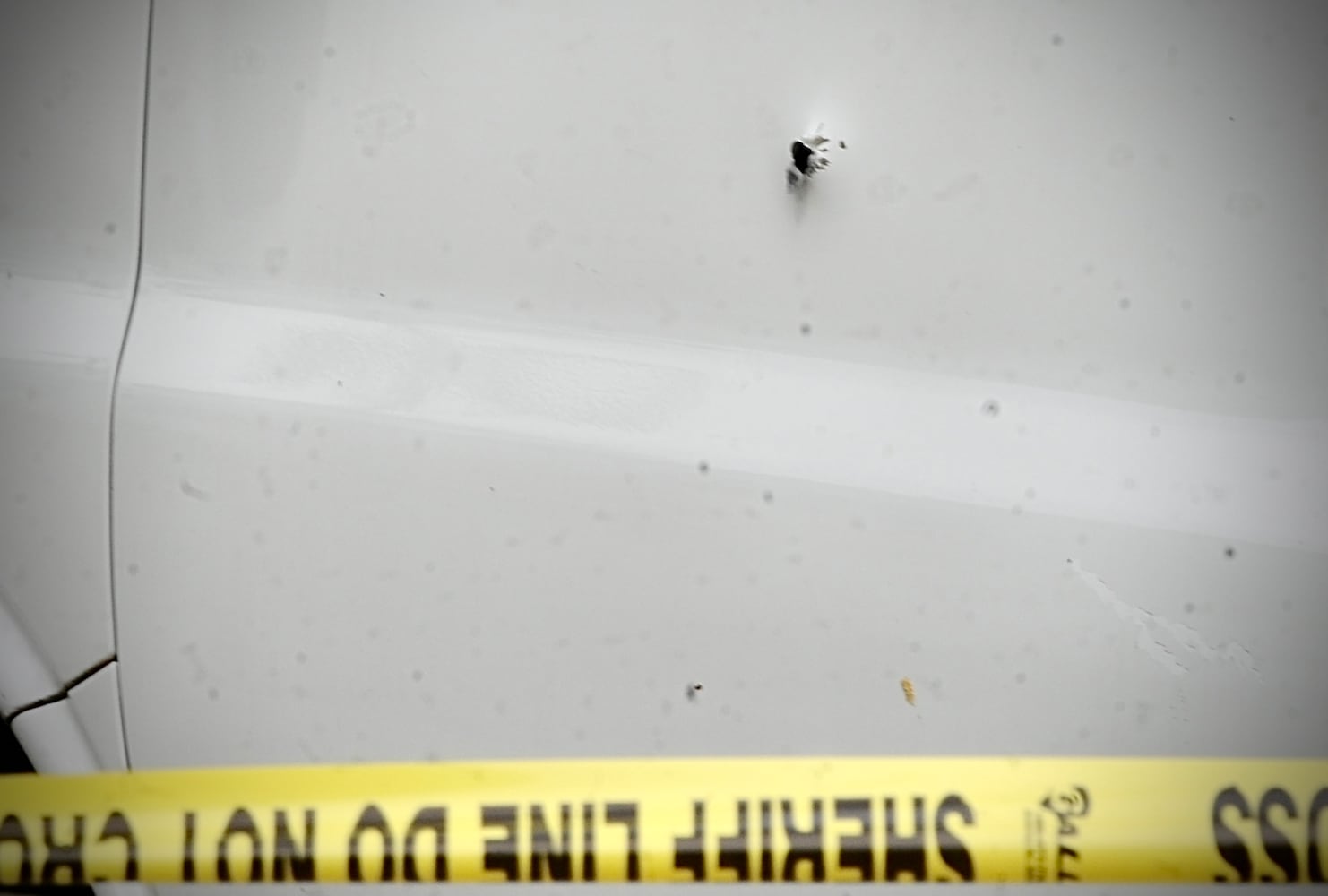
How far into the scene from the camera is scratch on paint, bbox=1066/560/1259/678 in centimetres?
104

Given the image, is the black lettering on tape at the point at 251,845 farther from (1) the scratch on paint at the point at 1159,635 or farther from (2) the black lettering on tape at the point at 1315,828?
(2) the black lettering on tape at the point at 1315,828

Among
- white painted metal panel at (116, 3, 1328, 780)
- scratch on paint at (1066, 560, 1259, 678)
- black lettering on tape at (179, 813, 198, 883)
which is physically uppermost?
white painted metal panel at (116, 3, 1328, 780)

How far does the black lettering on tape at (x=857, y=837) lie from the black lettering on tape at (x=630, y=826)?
241mm

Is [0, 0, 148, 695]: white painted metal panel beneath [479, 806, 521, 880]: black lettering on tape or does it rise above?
above

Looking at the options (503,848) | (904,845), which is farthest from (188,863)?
(904,845)

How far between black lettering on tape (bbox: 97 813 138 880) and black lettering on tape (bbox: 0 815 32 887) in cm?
8

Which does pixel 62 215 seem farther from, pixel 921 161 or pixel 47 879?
pixel 921 161

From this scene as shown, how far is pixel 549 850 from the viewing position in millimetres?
1074

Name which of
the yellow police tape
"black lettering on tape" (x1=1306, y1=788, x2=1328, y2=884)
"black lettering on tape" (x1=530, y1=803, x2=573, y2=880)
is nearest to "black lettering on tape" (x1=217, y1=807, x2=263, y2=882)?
the yellow police tape

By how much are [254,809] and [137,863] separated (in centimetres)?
16

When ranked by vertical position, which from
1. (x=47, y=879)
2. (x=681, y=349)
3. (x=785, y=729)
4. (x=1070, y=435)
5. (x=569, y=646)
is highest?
(x=681, y=349)

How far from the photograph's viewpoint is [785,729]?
3.53ft

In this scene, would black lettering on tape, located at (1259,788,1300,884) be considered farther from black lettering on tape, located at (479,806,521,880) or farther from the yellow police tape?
black lettering on tape, located at (479,806,521,880)

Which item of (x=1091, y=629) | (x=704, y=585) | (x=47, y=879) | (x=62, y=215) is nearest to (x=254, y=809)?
(x=47, y=879)
